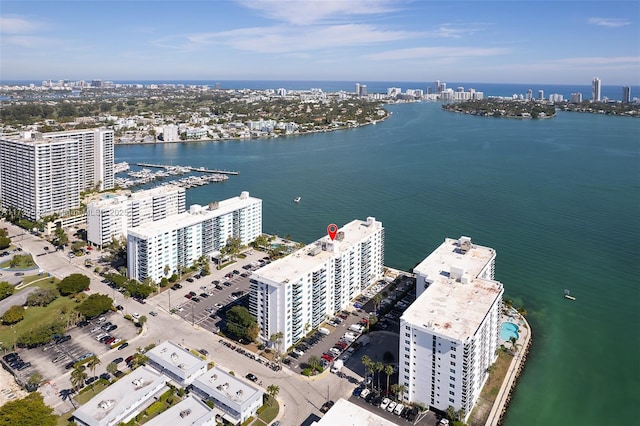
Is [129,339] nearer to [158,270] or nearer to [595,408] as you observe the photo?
[158,270]

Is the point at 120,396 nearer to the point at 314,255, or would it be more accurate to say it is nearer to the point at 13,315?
the point at 13,315

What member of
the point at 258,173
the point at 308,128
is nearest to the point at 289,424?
the point at 258,173

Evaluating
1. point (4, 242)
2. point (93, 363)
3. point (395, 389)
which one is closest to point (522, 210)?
point (395, 389)

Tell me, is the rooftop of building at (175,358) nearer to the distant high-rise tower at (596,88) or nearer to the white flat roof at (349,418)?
the white flat roof at (349,418)

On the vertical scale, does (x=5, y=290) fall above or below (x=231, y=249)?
below

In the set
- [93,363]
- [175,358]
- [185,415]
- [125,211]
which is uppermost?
A: [125,211]

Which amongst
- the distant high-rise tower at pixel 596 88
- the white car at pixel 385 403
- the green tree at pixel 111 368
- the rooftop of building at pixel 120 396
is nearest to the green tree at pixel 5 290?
the green tree at pixel 111 368

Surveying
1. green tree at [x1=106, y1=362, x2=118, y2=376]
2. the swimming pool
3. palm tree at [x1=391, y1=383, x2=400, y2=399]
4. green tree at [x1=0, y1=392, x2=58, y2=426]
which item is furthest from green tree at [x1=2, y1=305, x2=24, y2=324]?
the swimming pool

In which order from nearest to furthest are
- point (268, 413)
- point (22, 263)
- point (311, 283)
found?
point (268, 413) < point (311, 283) < point (22, 263)
